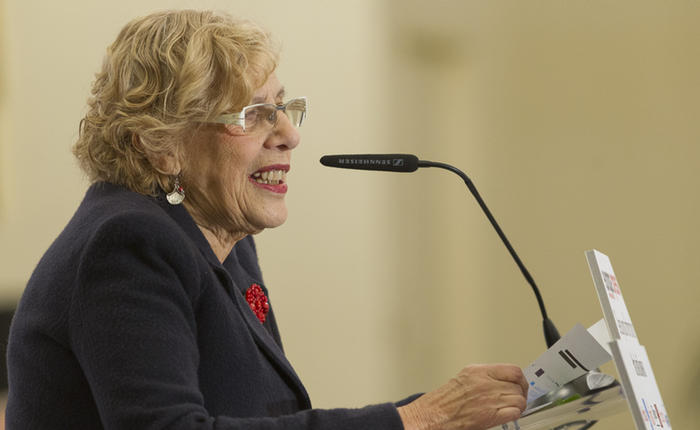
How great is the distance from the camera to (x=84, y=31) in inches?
99.2

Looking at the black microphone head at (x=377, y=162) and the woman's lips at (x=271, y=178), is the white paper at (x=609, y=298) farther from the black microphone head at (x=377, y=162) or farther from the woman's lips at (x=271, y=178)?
the woman's lips at (x=271, y=178)

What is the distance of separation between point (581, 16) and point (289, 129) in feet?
6.02

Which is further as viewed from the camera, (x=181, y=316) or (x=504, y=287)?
(x=504, y=287)

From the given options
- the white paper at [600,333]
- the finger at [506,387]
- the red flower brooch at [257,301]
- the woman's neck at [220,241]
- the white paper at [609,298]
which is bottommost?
the finger at [506,387]

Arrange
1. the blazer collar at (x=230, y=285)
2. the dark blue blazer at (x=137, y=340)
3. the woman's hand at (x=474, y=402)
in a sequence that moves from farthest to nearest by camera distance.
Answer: the blazer collar at (x=230, y=285)
the woman's hand at (x=474, y=402)
the dark blue blazer at (x=137, y=340)

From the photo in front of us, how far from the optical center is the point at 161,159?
1.36 meters

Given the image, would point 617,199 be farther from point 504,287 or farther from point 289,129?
point 289,129

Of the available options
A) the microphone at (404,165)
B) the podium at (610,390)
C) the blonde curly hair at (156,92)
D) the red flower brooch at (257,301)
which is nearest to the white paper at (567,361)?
the podium at (610,390)

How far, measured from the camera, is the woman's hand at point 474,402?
45.6 inches

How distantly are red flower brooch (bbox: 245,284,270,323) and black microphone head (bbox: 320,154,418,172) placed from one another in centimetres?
33

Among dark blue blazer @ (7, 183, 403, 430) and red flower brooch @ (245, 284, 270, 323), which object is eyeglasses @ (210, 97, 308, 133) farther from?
red flower brooch @ (245, 284, 270, 323)

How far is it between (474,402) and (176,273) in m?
0.47

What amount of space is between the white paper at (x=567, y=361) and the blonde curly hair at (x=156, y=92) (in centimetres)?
67

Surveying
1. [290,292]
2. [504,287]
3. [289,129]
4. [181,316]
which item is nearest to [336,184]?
[290,292]
